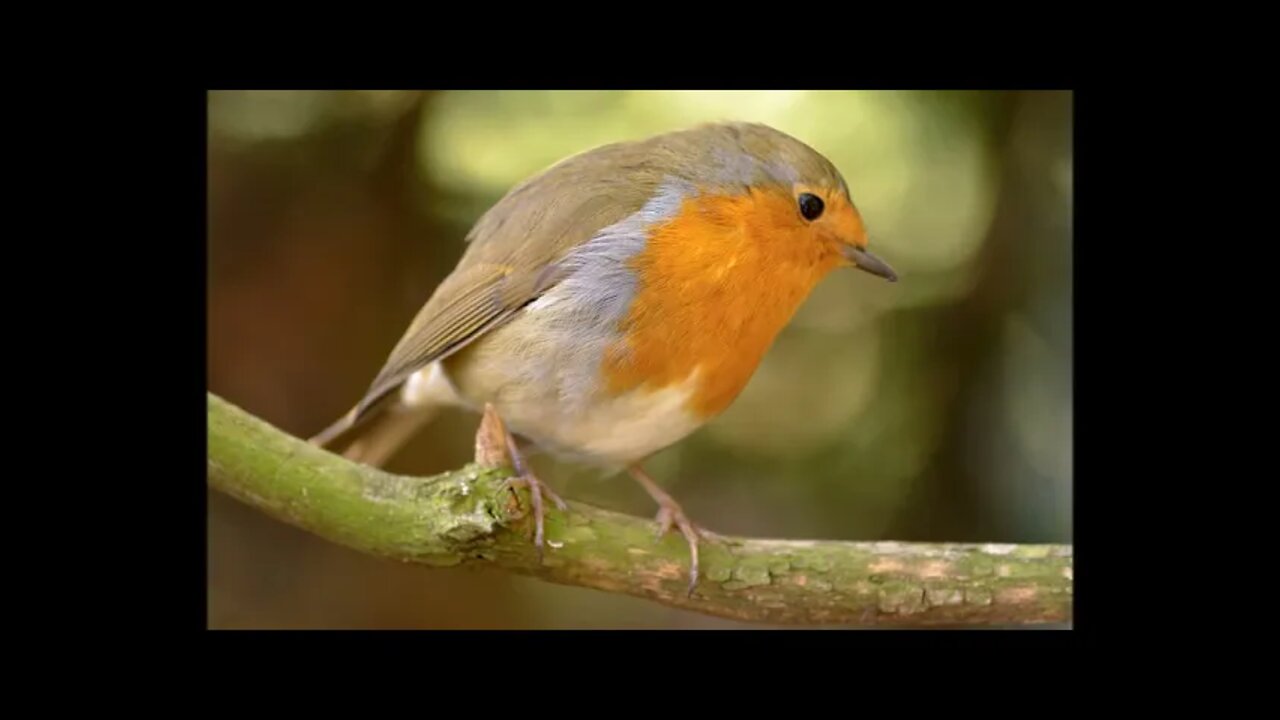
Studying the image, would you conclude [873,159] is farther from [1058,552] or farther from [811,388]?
[1058,552]

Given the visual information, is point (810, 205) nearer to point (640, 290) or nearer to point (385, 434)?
point (640, 290)

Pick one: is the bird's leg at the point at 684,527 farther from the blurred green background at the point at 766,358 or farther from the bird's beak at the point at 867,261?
the bird's beak at the point at 867,261

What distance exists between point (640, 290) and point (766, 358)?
0.76 metres

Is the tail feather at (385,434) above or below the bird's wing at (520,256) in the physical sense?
below

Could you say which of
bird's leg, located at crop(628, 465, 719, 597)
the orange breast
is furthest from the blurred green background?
bird's leg, located at crop(628, 465, 719, 597)

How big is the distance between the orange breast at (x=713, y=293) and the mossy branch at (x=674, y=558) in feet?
0.92

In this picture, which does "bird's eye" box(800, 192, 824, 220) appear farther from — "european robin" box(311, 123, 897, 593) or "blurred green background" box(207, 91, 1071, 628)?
"blurred green background" box(207, 91, 1071, 628)

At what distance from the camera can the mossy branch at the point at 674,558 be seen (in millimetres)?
1829

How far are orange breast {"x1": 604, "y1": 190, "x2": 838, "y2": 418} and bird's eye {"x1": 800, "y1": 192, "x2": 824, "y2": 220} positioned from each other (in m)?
0.02

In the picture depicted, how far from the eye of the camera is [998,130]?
8.11ft

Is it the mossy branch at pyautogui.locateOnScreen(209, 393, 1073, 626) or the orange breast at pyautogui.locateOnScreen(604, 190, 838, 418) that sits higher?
the orange breast at pyautogui.locateOnScreen(604, 190, 838, 418)

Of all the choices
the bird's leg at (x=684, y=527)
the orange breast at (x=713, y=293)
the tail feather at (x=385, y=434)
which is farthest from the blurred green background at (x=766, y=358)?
the bird's leg at (x=684, y=527)

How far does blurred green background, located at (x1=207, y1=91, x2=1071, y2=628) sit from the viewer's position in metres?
2.32
